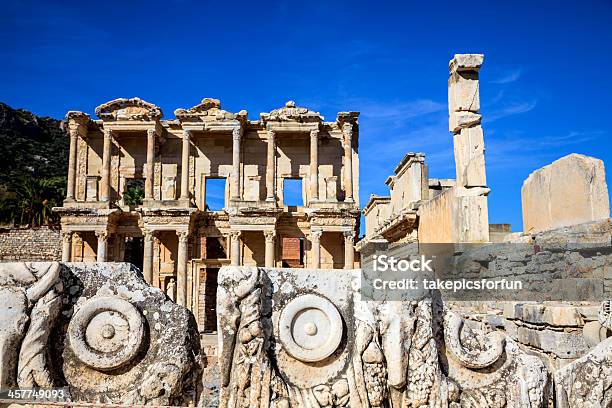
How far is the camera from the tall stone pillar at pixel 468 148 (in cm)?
969

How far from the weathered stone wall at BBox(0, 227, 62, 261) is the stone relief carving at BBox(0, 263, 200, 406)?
96.6 feet

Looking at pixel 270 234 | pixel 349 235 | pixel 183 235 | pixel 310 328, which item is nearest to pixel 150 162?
pixel 183 235

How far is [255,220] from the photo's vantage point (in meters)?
22.1

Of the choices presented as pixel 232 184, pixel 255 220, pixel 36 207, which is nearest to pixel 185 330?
pixel 255 220

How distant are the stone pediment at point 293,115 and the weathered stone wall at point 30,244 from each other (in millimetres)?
15731

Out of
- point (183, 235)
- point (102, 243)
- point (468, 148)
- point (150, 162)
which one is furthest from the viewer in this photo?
point (150, 162)

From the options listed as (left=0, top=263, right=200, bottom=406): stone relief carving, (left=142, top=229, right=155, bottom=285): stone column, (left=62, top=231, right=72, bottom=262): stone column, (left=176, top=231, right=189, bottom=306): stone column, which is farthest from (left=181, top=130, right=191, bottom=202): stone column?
(left=0, top=263, right=200, bottom=406): stone relief carving

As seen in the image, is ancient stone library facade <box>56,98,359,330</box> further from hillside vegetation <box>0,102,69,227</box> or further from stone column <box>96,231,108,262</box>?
hillside vegetation <box>0,102,69,227</box>

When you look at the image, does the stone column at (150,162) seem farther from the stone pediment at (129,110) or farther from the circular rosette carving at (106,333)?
the circular rosette carving at (106,333)

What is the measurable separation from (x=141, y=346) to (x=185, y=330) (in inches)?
10.8

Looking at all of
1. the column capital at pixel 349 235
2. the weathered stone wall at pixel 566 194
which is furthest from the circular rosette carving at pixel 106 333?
the column capital at pixel 349 235

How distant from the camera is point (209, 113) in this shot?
915 inches

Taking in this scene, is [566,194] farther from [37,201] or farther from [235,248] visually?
[37,201]

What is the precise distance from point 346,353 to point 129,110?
2214cm
